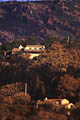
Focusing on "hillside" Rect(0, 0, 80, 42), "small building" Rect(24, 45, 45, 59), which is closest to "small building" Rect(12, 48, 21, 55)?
"small building" Rect(24, 45, 45, 59)

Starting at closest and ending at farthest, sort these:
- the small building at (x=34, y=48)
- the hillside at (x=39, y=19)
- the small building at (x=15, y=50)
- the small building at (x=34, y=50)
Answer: the small building at (x=15, y=50) < the small building at (x=34, y=50) < the small building at (x=34, y=48) < the hillside at (x=39, y=19)

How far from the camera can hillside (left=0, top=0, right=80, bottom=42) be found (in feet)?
370

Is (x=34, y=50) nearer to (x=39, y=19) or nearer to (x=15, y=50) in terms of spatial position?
(x=15, y=50)

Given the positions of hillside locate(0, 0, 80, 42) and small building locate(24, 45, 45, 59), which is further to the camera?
hillside locate(0, 0, 80, 42)

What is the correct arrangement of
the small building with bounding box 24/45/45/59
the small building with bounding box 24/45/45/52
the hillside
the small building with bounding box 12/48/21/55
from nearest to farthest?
the small building with bounding box 12/48/21/55, the small building with bounding box 24/45/45/59, the small building with bounding box 24/45/45/52, the hillside

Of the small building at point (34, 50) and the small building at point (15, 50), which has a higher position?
the small building at point (15, 50)

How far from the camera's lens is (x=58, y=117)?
22219 mm

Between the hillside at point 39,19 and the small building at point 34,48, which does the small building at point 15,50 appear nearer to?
the small building at point 34,48

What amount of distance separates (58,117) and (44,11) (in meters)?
104

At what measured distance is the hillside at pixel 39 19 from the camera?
112875 millimetres

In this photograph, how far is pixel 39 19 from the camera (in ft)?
400

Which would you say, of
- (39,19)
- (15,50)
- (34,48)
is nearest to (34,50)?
(34,48)

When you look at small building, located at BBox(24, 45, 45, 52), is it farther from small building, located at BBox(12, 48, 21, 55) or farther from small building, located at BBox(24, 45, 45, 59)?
small building, located at BBox(12, 48, 21, 55)

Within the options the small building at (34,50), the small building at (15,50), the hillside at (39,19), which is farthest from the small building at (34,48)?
the hillside at (39,19)
